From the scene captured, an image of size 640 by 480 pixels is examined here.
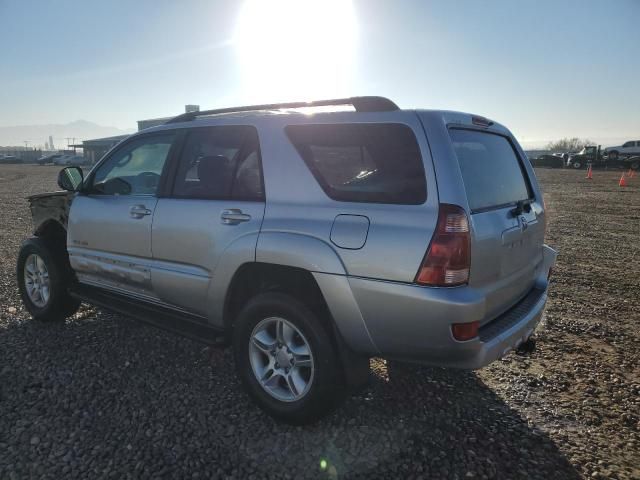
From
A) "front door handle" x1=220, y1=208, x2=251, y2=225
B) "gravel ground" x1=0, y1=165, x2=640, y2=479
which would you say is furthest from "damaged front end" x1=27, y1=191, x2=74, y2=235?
"front door handle" x1=220, y1=208, x2=251, y2=225

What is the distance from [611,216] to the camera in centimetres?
1160

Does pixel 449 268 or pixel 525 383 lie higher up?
pixel 449 268

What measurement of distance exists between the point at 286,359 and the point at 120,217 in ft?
6.22

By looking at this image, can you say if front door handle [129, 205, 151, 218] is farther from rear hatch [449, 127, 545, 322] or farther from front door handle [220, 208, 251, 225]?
rear hatch [449, 127, 545, 322]

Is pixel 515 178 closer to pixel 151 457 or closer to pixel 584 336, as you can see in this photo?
pixel 584 336

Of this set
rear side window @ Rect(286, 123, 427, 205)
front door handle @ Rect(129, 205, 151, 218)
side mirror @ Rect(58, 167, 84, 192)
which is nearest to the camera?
rear side window @ Rect(286, 123, 427, 205)

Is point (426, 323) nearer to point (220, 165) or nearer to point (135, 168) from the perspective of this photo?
point (220, 165)

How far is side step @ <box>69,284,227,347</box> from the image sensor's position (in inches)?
119

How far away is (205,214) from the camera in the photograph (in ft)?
9.95

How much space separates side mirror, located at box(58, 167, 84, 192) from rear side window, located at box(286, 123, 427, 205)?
8.09ft

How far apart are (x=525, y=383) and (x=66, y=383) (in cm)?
336

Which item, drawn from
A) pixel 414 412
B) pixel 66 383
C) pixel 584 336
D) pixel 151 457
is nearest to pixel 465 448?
pixel 414 412

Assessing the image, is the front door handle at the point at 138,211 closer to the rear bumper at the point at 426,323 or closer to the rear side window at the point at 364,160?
the rear side window at the point at 364,160

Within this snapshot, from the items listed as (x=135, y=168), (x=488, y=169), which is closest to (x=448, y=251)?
(x=488, y=169)
